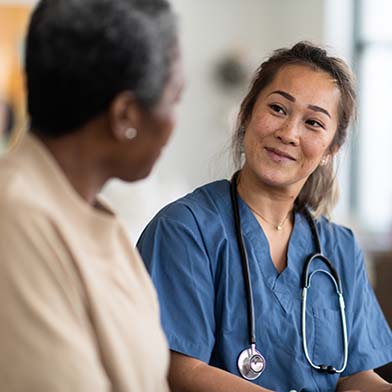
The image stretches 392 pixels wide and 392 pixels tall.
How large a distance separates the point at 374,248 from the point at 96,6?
483 centimetres

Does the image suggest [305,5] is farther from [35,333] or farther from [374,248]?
[35,333]

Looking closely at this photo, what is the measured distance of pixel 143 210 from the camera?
15.2ft

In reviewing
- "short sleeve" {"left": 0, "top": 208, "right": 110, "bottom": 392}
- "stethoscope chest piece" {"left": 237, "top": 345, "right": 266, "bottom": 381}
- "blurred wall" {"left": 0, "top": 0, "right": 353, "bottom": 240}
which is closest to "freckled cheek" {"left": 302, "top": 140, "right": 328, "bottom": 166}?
"stethoscope chest piece" {"left": 237, "top": 345, "right": 266, "bottom": 381}

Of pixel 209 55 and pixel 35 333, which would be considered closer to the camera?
pixel 35 333

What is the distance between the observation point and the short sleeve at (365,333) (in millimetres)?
2113

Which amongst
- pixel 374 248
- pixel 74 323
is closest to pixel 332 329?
pixel 74 323

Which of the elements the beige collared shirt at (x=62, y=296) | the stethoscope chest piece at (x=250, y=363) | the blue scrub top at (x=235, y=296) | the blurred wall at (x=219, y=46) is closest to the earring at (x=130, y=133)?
the beige collared shirt at (x=62, y=296)

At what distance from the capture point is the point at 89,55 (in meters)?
1.18

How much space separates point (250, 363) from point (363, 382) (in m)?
0.33

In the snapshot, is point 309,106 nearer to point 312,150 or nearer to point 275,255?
point 312,150

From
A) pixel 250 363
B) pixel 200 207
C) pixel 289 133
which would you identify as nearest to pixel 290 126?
pixel 289 133

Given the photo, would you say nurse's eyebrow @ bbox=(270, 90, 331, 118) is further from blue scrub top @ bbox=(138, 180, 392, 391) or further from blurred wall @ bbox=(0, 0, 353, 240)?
blurred wall @ bbox=(0, 0, 353, 240)

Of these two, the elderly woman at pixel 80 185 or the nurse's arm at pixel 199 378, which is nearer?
the elderly woman at pixel 80 185

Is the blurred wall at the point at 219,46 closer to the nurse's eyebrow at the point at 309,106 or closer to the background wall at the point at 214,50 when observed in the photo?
the background wall at the point at 214,50
